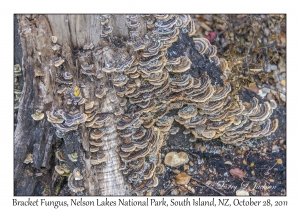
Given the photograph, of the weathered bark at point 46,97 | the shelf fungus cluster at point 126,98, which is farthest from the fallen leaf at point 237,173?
the weathered bark at point 46,97

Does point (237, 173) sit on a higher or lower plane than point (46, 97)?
lower

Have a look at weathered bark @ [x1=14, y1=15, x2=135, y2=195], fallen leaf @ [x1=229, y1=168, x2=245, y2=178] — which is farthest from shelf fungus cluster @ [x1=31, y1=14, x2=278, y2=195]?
fallen leaf @ [x1=229, y1=168, x2=245, y2=178]

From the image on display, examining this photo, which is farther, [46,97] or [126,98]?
[126,98]

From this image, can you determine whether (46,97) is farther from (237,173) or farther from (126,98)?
(237,173)

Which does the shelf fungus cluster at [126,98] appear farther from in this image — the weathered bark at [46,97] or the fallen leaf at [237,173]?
the fallen leaf at [237,173]

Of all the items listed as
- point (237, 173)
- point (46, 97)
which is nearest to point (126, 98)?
point (46, 97)

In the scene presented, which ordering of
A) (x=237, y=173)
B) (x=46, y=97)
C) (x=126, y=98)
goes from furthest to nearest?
1. (x=237, y=173)
2. (x=126, y=98)
3. (x=46, y=97)

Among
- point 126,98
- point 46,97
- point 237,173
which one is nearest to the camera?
point 46,97

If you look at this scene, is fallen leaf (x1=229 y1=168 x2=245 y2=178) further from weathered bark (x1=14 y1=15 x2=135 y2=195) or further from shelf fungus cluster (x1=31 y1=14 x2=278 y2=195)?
weathered bark (x1=14 y1=15 x2=135 y2=195)

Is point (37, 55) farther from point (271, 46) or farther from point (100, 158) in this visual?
point (271, 46)
